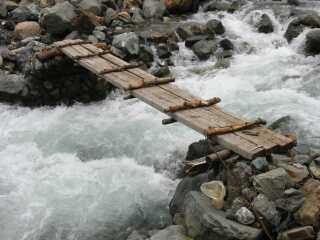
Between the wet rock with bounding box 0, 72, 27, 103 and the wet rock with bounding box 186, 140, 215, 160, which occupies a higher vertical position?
the wet rock with bounding box 186, 140, 215, 160

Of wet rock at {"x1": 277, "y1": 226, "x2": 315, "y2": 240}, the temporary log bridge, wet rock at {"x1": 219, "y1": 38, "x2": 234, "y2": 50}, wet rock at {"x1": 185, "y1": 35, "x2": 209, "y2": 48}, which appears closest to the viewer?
wet rock at {"x1": 277, "y1": 226, "x2": 315, "y2": 240}

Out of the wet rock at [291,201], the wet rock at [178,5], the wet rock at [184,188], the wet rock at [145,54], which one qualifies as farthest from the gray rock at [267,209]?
the wet rock at [178,5]

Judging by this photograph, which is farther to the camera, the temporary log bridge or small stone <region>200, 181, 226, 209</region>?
the temporary log bridge

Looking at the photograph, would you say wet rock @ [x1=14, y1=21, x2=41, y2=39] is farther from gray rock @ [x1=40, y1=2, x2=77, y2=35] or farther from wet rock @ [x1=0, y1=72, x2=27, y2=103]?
wet rock @ [x1=0, y1=72, x2=27, y2=103]

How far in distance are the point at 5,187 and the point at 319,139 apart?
520 cm

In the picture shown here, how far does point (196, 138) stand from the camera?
8914 mm

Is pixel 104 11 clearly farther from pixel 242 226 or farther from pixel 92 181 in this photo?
pixel 242 226

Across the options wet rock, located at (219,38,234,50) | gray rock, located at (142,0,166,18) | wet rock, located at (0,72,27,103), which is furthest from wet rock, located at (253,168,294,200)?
gray rock, located at (142,0,166,18)

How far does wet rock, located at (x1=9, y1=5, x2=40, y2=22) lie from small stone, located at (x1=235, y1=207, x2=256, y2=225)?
39.5 feet

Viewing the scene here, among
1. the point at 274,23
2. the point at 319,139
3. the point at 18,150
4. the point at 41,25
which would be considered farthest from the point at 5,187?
the point at 274,23

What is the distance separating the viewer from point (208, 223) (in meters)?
5.09

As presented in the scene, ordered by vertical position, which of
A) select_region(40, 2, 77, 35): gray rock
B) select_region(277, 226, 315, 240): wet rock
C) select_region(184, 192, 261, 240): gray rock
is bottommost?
select_region(40, 2, 77, 35): gray rock

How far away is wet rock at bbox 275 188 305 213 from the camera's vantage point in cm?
485

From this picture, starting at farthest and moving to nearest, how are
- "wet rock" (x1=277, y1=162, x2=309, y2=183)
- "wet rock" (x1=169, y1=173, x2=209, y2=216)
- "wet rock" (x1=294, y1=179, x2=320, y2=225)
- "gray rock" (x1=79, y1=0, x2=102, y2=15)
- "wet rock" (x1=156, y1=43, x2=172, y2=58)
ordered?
"gray rock" (x1=79, y1=0, x2=102, y2=15), "wet rock" (x1=156, y1=43, x2=172, y2=58), "wet rock" (x1=169, y1=173, x2=209, y2=216), "wet rock" (x1=277, y1=162, x2=309, y2=183), "wet rock" (x1=294, y1=179, x2=320, y2=225)
